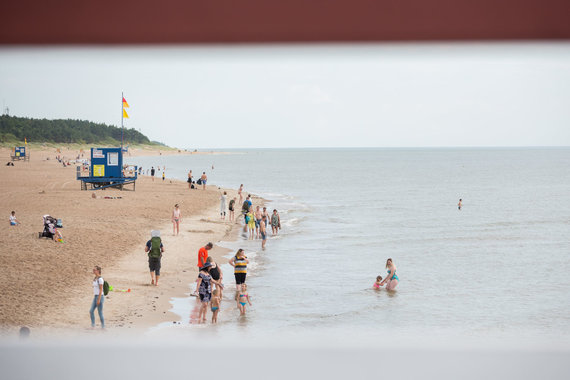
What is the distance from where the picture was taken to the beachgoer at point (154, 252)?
1086 cm

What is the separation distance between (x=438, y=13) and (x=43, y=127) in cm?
9850

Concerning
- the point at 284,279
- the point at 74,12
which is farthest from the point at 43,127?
the point at 74,12

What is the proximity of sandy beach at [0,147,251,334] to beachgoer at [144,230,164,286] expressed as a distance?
0.25 meters

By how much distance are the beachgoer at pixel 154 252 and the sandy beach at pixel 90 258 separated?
0.83ft

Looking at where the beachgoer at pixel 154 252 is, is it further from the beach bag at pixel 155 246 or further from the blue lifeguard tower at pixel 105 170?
the blue lifeguard tower at pixel 105 170

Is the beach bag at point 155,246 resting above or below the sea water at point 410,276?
above

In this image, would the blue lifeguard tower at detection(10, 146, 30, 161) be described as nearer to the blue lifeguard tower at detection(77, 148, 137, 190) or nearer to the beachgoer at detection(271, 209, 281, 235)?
the blue lifeguard tower at detection(77, 148, 137, 190)

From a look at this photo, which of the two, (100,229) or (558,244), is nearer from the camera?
(100,229)

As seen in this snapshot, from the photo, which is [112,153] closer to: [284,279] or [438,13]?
[284,279]

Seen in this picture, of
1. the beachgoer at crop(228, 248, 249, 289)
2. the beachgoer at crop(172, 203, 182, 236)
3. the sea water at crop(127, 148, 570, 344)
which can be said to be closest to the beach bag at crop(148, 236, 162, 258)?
the sea water at crop(127, 148, 570, 344)

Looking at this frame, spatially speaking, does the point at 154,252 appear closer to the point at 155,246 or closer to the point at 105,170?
the point at 155,246

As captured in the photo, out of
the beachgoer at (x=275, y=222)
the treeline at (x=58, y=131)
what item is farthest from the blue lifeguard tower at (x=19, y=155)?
the beachgoer at (x=275, y=222)

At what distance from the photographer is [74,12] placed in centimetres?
291

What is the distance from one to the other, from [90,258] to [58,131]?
91.4 m
